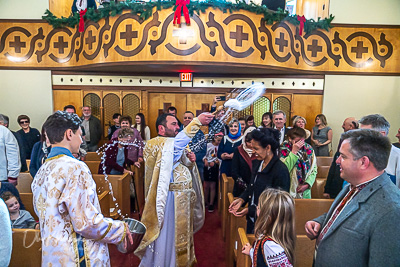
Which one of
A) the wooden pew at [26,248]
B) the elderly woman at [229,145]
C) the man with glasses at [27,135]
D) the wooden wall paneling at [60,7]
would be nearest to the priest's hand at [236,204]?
the wooden pew at [26,248]

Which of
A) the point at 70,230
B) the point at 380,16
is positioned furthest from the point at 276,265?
the point at 380,16

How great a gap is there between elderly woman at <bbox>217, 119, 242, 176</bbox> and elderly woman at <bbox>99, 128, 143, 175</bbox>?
143 centimetres

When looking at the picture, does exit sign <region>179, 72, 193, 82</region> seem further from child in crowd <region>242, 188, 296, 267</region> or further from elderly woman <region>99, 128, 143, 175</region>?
child in crowd <region>242, 188, 296, 267</region>

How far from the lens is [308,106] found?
755cm

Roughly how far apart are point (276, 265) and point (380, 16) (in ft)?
25.6

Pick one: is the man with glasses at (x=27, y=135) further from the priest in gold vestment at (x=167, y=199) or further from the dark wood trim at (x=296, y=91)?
the dark wood trim at (x=296, y=91)

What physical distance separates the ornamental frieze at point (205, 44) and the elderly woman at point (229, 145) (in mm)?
1754

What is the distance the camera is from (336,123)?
24.4ft

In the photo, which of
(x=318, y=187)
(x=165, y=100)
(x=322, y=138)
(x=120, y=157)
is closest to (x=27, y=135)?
(x=120, y=157)

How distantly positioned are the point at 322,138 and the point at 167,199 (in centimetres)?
491

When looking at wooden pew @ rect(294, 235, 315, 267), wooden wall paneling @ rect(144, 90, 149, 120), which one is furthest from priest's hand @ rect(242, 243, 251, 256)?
wooden wall paneling @ rect(144, 90, 149, 120)

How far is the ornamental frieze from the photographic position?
5621 millimetres

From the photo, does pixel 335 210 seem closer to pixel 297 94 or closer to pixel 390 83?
pixel 297 94

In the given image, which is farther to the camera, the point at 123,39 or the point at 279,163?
the point at 123,39
